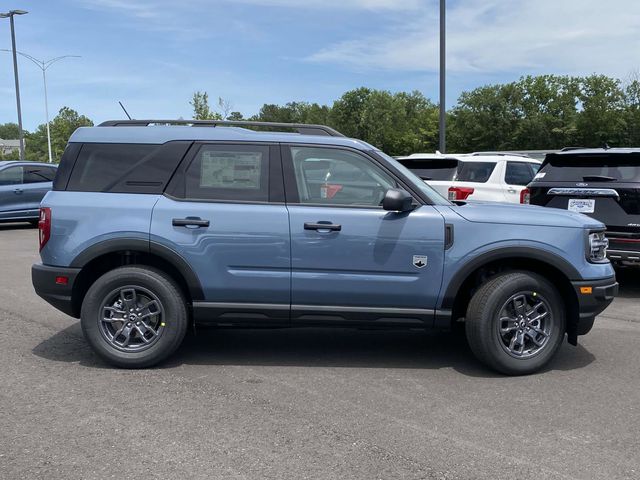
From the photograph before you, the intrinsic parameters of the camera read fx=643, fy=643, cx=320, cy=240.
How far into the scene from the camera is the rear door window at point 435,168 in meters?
11.2

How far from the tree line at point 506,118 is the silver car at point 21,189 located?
72.8ft

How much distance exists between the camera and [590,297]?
16.2 feet

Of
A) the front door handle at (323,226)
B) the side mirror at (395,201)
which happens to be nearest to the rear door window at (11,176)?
the front door handle at (323,226)

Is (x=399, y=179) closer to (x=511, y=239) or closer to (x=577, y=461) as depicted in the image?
(x=511, y=239)

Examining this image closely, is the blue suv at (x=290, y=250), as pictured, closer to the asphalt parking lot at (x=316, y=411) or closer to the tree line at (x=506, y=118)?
the asphalt parking lot at (x=316, y=411)

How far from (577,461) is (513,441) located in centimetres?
37

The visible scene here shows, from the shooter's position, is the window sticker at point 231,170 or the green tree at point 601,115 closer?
the window sticker at point 231,170

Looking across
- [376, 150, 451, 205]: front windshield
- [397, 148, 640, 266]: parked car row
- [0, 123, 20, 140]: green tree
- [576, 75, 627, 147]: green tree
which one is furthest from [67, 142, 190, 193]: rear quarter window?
[0, 123, 20, 140]: green tree

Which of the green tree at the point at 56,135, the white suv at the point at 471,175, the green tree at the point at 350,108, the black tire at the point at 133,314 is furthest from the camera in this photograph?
the green tree at the point at 350,108

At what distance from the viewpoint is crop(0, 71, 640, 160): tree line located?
5231 cm

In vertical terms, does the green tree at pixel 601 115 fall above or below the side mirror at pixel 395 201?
above

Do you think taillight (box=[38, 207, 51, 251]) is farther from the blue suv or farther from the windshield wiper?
the windshield wiper

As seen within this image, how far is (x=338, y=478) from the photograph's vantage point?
A: 10.7ft

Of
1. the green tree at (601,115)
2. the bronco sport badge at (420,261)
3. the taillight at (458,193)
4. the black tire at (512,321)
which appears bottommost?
the black tire at (512,321)
